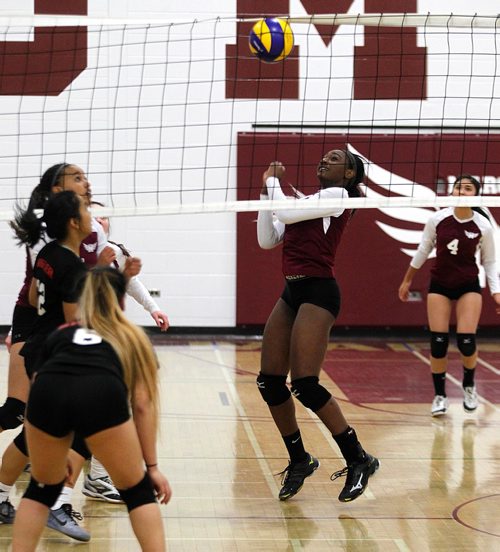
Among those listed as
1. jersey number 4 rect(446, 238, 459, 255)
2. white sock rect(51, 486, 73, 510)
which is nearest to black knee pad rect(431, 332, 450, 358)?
jersey number 4 rect(446, 238, 459, 255)

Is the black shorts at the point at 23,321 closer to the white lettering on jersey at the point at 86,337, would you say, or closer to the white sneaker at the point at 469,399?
the white lettering on jersey at the point at 86,337

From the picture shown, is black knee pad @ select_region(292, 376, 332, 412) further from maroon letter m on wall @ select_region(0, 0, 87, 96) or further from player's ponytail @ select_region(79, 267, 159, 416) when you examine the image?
maroon letter m on wall @ select_region(0, 0, 87, 96)

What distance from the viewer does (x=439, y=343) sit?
830cm

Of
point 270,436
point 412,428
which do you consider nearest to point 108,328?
point 270,436

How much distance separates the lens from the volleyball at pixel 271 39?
704 cm

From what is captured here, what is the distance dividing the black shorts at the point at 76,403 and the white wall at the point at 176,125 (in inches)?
324

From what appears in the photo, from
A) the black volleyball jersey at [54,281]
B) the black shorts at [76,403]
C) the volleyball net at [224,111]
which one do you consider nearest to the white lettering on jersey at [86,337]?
the black shorts at [76,403]

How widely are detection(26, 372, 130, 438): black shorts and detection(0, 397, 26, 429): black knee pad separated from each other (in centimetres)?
156

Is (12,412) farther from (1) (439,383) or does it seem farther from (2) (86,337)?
(1) (439,383)

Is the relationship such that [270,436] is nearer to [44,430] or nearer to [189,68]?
[44,430]

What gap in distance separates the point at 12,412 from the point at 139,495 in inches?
64.0

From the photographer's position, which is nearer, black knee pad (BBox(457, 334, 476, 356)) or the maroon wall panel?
black knee pad (BBox(457, 334, 476, 356))

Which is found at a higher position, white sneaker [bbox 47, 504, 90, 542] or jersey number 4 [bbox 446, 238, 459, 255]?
jersey number 4 [bbox 446, 238, 459, 255]

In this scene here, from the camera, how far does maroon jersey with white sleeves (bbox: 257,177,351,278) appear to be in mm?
5797
